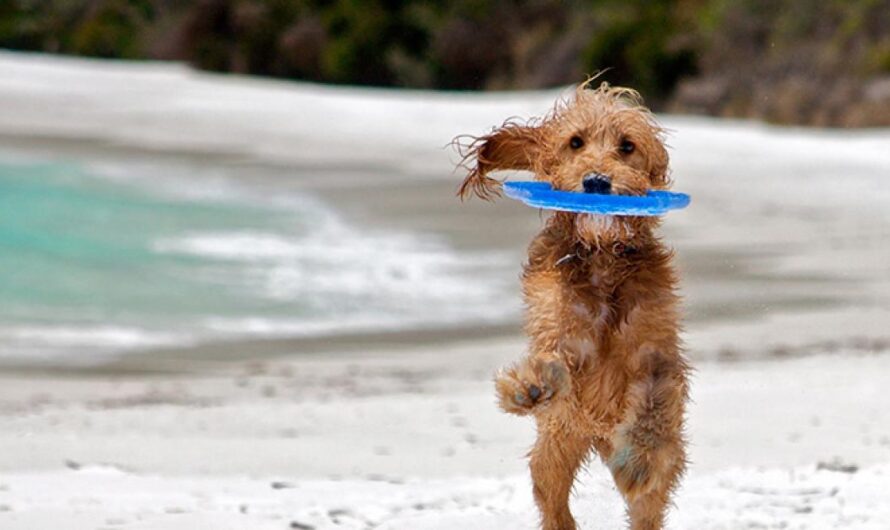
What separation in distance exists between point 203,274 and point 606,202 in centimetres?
836

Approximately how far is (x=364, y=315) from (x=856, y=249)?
3.98 meters

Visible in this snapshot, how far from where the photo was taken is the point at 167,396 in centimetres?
832

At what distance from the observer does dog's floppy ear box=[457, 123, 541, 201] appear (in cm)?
498

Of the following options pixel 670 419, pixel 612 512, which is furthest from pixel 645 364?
pixel 612 512

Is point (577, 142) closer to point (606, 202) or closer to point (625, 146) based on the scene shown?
point (625, 146)

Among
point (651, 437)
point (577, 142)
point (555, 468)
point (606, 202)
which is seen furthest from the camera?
point (555, 468)

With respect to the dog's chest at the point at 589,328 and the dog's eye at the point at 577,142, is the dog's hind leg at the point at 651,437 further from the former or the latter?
the dog's eye at the point at 577,142

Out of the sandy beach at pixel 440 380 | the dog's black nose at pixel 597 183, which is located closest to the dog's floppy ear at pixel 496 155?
the dog's black nose at pixel 597 183

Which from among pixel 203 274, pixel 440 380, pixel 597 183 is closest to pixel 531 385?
pixel 597 183

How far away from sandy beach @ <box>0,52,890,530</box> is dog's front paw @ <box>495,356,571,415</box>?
801mm

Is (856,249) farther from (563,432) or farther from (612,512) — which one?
(563,432)

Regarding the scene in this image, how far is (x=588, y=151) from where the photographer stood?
15.3 feet

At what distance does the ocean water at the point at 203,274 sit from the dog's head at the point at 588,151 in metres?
5.09

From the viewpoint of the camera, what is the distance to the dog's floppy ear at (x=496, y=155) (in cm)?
498
